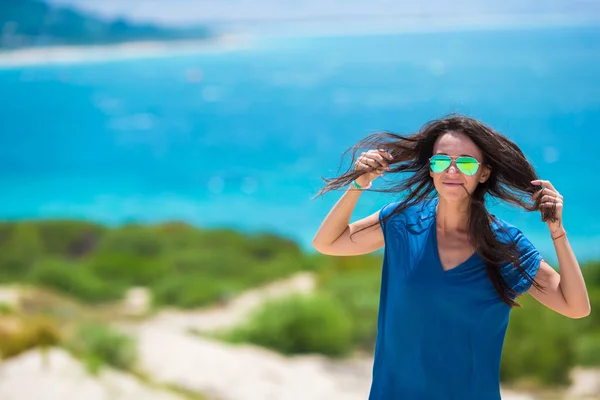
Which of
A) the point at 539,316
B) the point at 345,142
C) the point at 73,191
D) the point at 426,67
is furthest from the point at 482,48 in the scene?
the point at 539,316

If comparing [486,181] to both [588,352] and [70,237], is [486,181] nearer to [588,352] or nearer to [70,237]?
[588,352]

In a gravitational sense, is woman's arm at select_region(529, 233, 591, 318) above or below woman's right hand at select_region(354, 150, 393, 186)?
below

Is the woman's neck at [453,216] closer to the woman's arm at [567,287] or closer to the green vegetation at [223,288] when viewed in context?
the woman's arm at [567,287]

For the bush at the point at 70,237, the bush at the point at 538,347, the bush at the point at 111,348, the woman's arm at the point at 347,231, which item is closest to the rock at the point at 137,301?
the bush at the point at 70,237

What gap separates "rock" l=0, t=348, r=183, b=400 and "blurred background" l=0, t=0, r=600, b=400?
1 cm

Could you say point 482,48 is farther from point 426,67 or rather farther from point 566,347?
point 566,347

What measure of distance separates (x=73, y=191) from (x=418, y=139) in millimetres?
10407

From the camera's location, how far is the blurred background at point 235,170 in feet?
18.5

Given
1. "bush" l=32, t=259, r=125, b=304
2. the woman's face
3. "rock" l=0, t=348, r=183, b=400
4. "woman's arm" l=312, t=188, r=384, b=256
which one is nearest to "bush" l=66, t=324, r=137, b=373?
"rock" l=0, t=348, r=183, b=400

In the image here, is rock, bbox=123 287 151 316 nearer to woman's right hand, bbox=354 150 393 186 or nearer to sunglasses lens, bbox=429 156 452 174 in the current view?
woman's right hand, bbox=354 150 393 186

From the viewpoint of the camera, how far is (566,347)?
5.90 meters

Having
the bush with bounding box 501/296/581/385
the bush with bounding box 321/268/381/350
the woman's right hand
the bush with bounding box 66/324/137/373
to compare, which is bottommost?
the woman's right hand

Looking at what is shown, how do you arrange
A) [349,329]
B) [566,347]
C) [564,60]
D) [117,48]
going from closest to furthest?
[566,347] → [349,329] → [564,60] → [117,48]

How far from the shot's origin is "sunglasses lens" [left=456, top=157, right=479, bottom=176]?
1.82m
